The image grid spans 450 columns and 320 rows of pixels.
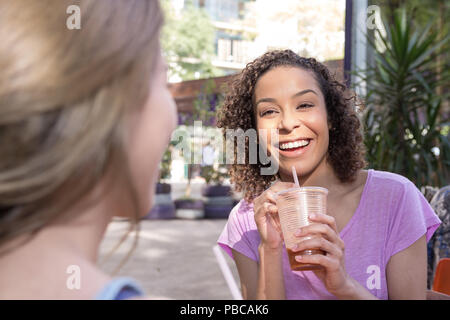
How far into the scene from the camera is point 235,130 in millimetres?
1720

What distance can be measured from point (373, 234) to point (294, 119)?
15.8 inches

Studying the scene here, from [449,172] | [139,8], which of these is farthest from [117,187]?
[449,172]

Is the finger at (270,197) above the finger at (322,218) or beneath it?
above

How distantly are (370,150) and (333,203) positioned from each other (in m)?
2.21

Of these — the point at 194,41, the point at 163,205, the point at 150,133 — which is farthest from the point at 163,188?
the point at 194,41

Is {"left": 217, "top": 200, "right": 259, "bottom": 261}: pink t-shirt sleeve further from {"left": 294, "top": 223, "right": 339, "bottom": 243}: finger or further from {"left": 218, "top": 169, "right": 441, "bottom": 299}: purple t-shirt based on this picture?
{"left": 294, "top": 223, "right": 339, "bottom": 243}: finger

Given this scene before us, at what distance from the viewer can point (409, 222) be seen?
1396 millimetres

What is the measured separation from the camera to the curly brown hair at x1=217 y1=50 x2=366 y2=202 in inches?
61.2

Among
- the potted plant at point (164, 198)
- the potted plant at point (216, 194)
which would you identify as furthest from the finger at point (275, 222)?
the potted plant at point (216, 194)

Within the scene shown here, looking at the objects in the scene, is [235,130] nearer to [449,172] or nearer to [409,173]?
[409,173]

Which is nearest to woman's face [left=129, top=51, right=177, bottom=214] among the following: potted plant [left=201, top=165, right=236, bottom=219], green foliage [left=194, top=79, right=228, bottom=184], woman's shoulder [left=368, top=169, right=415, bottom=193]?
woman's shoulder [left=368, top=169, right=415, bottom=193]

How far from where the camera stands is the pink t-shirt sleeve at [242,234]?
1476 millimetres

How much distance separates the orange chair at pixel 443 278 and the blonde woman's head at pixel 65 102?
1611 millimetres

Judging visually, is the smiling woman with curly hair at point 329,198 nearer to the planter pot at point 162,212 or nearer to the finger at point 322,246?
the finger at point 322,246
